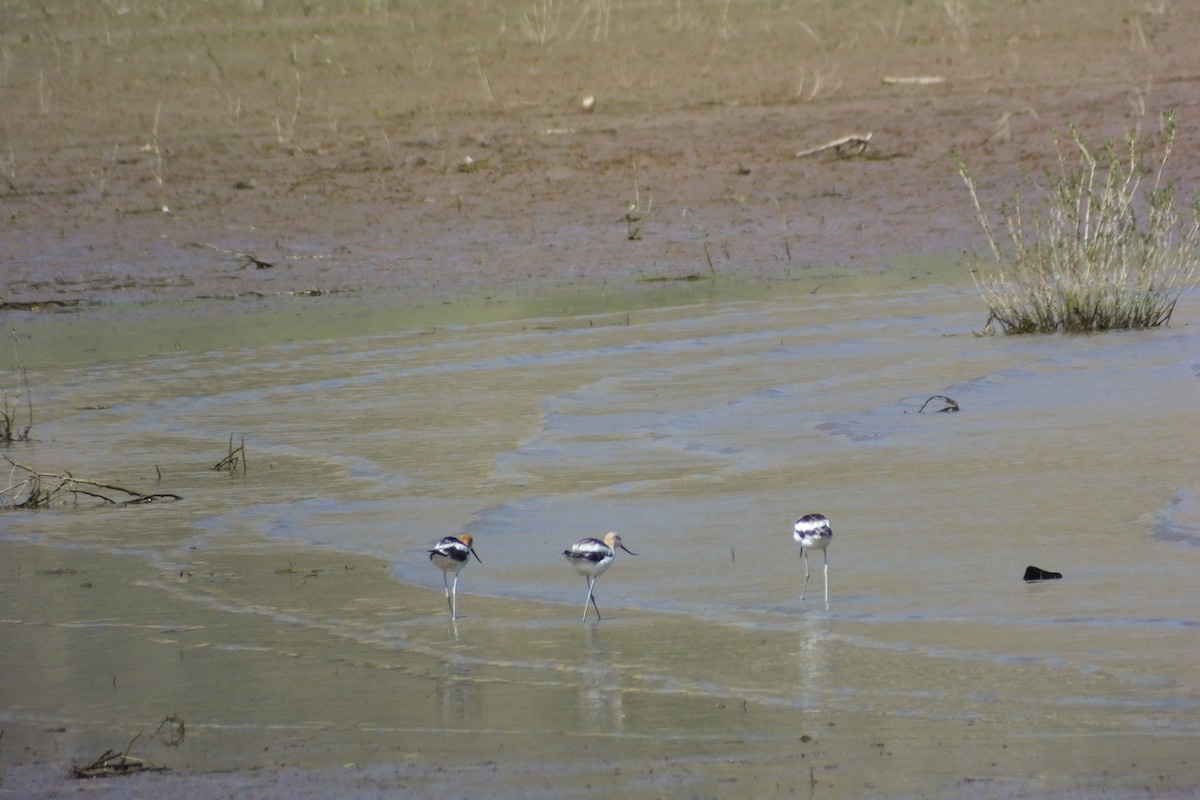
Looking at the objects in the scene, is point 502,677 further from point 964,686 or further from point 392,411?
point 392,411

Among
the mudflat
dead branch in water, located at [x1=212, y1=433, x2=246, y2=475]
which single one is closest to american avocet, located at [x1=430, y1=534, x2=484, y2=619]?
dead branch in water, located at [x1=212, y1=433, x2=246, y2=475]

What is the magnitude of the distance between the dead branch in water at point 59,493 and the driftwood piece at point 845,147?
41.9ft

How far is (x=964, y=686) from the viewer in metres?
5.60

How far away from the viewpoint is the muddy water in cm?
527

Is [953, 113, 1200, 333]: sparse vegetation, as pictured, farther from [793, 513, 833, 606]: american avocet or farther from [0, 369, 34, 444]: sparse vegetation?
[793, 513, 833, 606]: american avocet

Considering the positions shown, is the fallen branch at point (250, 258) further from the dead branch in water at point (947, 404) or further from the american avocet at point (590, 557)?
the american avocet at point (590, 557)

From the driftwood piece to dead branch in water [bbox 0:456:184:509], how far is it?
12770mm

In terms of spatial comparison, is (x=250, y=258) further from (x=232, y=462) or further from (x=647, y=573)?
(x=647, y=573)

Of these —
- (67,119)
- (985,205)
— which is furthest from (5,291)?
(985,205)

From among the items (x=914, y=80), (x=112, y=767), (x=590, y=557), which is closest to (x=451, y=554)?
(x=590, y=557)

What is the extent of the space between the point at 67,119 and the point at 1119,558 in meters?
18.9

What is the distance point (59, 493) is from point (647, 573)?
3.49 m

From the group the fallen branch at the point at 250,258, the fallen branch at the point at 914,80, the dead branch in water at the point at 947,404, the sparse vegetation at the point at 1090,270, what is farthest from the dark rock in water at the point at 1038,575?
the fallen branch at the point at 914,80

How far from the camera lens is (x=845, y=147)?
2142 centimetres
